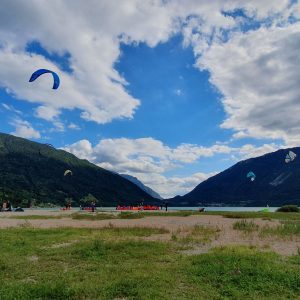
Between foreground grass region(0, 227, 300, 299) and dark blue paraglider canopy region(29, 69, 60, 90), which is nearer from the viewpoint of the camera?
foreground grass region(0, 227, 300, 299)

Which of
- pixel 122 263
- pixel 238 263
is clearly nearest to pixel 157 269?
pixel 122 263

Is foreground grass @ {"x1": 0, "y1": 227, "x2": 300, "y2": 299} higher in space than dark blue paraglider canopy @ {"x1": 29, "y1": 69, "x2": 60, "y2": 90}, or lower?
lower

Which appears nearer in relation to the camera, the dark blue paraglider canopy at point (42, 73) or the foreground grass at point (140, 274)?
the foreground grass at point (140, 274)

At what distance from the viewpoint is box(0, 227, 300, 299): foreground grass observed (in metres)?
13.6

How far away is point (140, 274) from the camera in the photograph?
16.2 metres

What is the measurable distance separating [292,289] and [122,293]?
600 cm

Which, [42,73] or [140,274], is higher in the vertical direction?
[42,73]

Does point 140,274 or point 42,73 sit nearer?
point 140,274

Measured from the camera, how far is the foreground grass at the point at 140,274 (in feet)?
44.7

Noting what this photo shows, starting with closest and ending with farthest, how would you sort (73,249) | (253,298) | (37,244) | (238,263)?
1. (253,298)
2. (238,263)
3. (73,249)
4. (37,244)

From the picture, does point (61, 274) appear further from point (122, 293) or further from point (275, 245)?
point (275, 245)

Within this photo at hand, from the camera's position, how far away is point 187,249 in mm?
23969

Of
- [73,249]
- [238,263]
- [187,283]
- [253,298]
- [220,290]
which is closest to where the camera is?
[253,298]

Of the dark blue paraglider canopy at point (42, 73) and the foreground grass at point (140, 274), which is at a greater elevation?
the dark blue paraglider canopy at point (42, 73)
